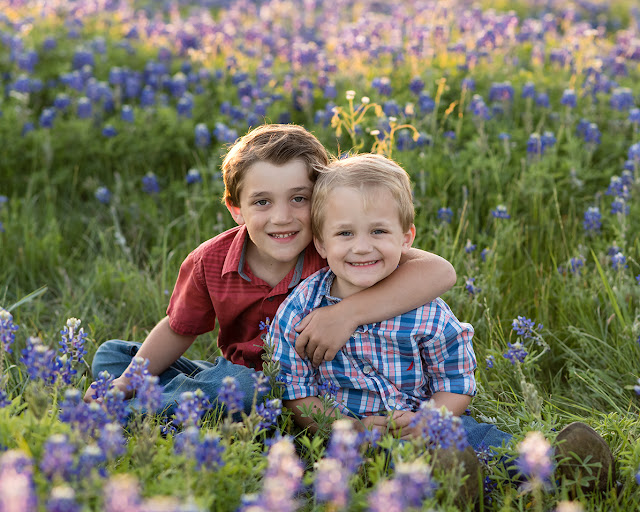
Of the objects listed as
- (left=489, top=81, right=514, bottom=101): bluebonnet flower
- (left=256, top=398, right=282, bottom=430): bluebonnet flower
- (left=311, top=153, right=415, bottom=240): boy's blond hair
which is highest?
(left=311, top=153, right=415, bottom=240): boy's blond hair

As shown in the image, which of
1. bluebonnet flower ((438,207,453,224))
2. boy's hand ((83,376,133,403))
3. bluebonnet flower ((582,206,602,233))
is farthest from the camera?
bluebonnet flower ((438,207,453,224))

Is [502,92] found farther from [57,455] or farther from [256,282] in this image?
[57,455]

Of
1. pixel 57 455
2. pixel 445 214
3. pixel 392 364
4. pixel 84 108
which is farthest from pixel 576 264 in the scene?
pixel 84 108

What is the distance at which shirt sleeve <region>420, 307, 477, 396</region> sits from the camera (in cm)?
281

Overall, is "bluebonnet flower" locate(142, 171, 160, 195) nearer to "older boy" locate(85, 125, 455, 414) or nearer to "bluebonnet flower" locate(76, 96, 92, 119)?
"bluebonnet flower" locate(76, 96, 92, 119)

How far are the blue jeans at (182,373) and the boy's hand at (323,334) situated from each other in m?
0.23

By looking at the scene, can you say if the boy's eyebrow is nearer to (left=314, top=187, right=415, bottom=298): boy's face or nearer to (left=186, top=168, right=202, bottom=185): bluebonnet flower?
(left=314, top=187, right=415, bottom=298): boy's face

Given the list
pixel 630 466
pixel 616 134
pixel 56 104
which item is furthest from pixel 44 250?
pixel 616 134

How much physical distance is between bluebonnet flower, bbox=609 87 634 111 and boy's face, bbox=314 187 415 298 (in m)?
3.23

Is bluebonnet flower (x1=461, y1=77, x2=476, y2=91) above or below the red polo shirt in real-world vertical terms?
above

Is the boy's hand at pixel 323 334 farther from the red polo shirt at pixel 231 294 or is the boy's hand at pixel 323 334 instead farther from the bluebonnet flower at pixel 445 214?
the bluebonnet flower at pixel 445 214

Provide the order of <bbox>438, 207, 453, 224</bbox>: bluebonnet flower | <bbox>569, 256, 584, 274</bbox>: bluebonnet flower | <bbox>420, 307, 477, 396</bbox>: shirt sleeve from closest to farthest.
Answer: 1. <bbox>420, 307, 477, 396</bbox>: shirt sleeve
2. <bbox>569, 256, 584, 274</bbox>: bluebonnet flower
3. <bbox>438, 207, 453, 224</bbox>: bluebonnet flower

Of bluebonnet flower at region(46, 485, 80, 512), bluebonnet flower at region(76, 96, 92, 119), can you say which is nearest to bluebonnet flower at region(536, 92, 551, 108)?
bluebonnet flower at region(76, 96, 92, 119)

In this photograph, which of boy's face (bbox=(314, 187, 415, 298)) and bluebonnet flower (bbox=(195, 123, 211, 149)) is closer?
boy's face (bbox=(314, 187, 415, 298))
